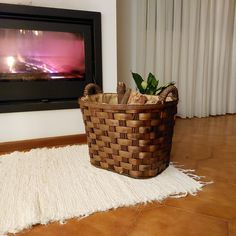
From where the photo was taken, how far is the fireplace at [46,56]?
1.36m

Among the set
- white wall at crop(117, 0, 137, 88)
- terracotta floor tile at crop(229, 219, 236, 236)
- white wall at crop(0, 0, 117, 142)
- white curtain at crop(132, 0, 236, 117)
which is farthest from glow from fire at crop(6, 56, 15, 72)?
terracotta floor tile at crop(229, 219, 236, 236)

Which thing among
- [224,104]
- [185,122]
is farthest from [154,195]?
[224,104]

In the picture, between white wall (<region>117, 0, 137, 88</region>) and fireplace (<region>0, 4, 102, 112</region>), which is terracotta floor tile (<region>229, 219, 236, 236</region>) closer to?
fireplace (<region>0, 4, 102, 112</region>)

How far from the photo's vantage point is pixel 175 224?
2.29 feet

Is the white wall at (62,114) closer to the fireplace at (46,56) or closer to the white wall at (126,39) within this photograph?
the fireplace at (46,56)

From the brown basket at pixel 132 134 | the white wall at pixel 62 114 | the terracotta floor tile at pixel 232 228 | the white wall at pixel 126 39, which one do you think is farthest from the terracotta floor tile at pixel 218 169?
the white wall at pixel 126 39

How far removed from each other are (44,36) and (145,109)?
88cm

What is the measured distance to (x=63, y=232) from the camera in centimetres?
67

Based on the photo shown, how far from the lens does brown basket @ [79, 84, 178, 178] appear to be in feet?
2.97

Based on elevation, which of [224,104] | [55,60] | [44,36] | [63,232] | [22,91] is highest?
[44,36]

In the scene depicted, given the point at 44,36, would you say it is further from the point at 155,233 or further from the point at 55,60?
the point at 155,233

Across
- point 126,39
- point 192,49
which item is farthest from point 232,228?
point 192,49

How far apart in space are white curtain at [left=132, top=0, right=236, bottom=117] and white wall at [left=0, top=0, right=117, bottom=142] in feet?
1.88

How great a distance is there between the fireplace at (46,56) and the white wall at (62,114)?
45mm
